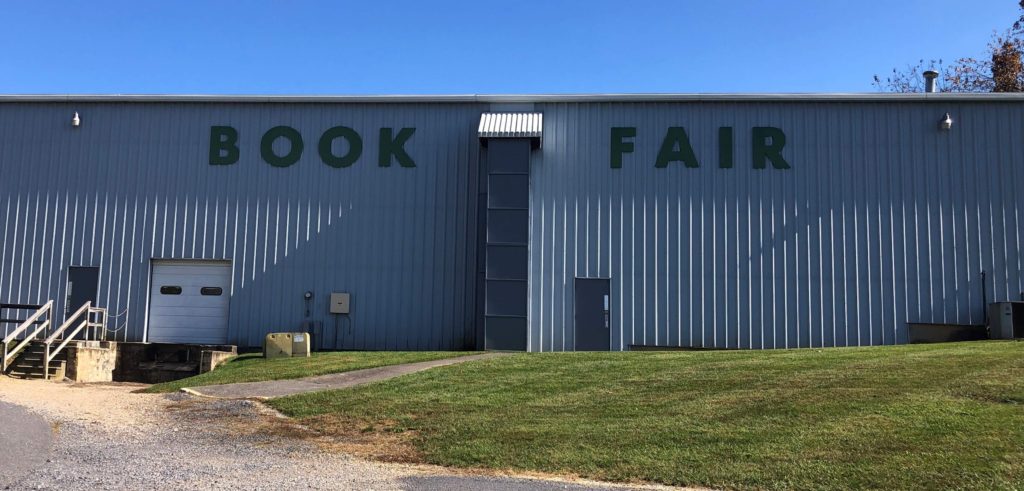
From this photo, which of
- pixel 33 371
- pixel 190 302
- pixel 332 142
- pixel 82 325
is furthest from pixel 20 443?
pixel 332 142

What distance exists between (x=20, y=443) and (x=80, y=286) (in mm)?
13488

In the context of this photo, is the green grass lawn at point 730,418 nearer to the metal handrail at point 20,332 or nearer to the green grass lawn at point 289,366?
the green grass lawn at point 289,366

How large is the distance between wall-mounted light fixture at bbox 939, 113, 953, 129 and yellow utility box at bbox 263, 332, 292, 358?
52.8 feet

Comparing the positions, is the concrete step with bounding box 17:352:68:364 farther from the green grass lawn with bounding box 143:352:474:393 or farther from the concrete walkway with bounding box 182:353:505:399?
the concrete walkway with bounding box 182:353:505:399

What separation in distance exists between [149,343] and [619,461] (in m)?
16.0

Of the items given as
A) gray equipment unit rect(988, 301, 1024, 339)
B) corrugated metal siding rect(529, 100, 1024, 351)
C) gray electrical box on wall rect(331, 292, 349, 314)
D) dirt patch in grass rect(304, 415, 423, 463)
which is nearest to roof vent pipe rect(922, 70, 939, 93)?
corrugated metal siding rect(529, 100, 1024, 351)

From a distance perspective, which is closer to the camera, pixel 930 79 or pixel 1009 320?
pixel 1009 320

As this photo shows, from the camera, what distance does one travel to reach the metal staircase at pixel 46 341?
17469mm

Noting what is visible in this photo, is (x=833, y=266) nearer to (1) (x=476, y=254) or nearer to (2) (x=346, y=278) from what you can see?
(1) (x=476, y=254)

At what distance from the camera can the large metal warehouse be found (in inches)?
764

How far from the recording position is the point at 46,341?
17578 millimetres

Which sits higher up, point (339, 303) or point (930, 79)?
point (930, 79)

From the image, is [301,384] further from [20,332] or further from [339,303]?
[20,332]

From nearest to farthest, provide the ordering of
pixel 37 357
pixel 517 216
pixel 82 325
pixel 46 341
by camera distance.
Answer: pixel 46 341 → pixel 37 357 → pixel 517 216 → pixel 82 325
